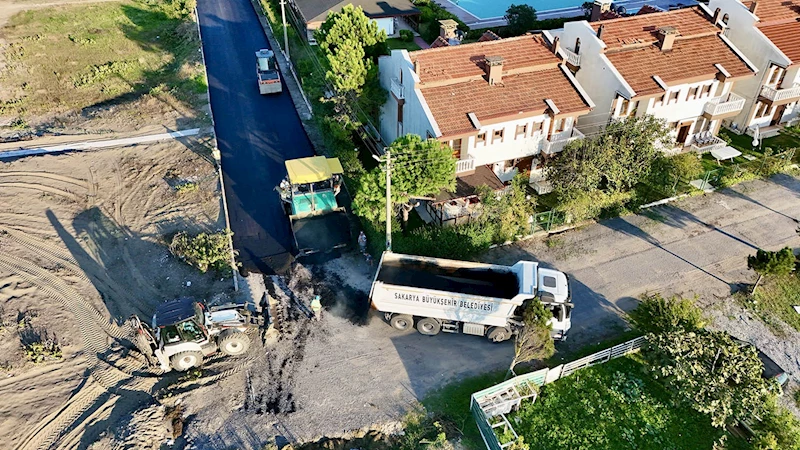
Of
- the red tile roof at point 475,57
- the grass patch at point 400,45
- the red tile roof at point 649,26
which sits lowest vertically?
the grass patch at point 400,45

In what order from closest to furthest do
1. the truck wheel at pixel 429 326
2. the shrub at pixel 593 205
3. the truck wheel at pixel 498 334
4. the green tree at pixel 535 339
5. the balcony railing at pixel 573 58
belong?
the green tree at pixel 535 339, the truck wheel at pixel 498 334, the truck wheel at pixel 429 326, the shrub at pixel 593 205, the balcony railing at pixel 573 58

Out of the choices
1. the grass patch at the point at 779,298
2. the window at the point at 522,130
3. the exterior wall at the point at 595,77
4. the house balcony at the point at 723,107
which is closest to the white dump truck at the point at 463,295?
the grass patch at the point at 779,298

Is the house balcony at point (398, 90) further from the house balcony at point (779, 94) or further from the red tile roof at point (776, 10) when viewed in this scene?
the red tile roof at point (776, 10)

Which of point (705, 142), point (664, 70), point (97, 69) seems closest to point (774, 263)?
point (705, 142)

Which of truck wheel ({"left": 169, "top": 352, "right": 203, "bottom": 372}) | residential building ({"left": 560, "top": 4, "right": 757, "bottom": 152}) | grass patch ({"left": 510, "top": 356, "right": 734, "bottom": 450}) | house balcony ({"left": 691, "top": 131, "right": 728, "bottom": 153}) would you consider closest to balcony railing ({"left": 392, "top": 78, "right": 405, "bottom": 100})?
residential building ({"left": 560, "top": 4, "right": 757, "bottom": 152})

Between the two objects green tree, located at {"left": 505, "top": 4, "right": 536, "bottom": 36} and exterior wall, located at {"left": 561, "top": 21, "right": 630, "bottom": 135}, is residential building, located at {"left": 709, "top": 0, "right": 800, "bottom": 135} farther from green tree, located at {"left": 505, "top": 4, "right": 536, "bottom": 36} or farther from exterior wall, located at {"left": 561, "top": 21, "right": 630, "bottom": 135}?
green tree, located at {"left": 505, "top": 4, "right": 536, "bottom": 36}

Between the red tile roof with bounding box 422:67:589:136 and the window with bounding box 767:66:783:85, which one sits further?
the window with bounding box 767:66:783:85

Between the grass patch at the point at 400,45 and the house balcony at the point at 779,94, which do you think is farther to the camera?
the grass patch at the point at 400,45
